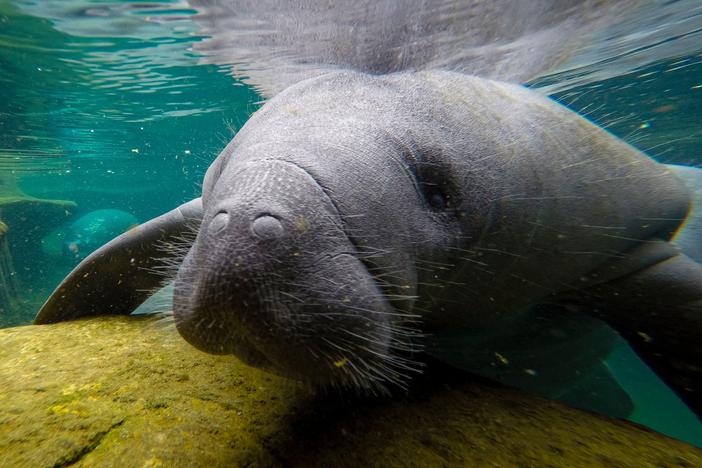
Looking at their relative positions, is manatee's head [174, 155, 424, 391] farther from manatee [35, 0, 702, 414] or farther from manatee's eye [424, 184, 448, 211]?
manatee's eye [424, 184, 448, 211]

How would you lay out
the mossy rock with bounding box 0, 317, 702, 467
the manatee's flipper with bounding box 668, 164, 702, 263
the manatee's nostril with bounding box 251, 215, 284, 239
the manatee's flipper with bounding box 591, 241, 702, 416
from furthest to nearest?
1. the manatee's flipper with bounding box 668, 164, 702, 263
2. the manatee's flipper with bounding box 591, 241, 702, 416
3. the mossy rock with bounding box 0, 317, 702, 467
4. the manatee's nostril with bounding box 251, 215, 284, 239

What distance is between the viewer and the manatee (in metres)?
1.31

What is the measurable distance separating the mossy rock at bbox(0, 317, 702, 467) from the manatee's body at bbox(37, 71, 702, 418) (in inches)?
11.2

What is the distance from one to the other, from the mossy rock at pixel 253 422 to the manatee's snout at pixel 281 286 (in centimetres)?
41

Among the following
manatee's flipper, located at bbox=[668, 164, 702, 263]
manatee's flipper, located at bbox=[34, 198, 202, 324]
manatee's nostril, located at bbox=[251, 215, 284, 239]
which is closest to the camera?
manatee's nostril, located at bbox=[251, 215, 284, 239]

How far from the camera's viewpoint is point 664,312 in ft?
8.46

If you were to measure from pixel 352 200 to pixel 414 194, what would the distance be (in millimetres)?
430

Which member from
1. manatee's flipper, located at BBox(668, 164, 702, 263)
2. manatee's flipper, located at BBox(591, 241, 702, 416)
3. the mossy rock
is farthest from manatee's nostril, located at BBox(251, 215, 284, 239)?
manatee's flipper, located at BBox(668, 164, 702, 263)

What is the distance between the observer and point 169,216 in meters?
3.44

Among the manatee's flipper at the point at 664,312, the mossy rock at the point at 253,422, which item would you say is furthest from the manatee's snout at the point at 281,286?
the manatee's flipper at the point at 664,312

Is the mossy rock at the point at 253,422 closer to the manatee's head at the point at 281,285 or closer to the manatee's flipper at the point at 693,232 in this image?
the manatee's head at the point at 281,285

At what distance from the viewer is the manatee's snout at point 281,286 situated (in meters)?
1.24

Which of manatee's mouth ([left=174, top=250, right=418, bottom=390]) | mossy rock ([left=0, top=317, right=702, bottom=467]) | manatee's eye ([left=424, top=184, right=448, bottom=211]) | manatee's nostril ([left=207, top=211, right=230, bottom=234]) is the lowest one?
mossy rock ([left=0, top=317, right=702, bottom=467])

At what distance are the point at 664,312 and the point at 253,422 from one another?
248cm
